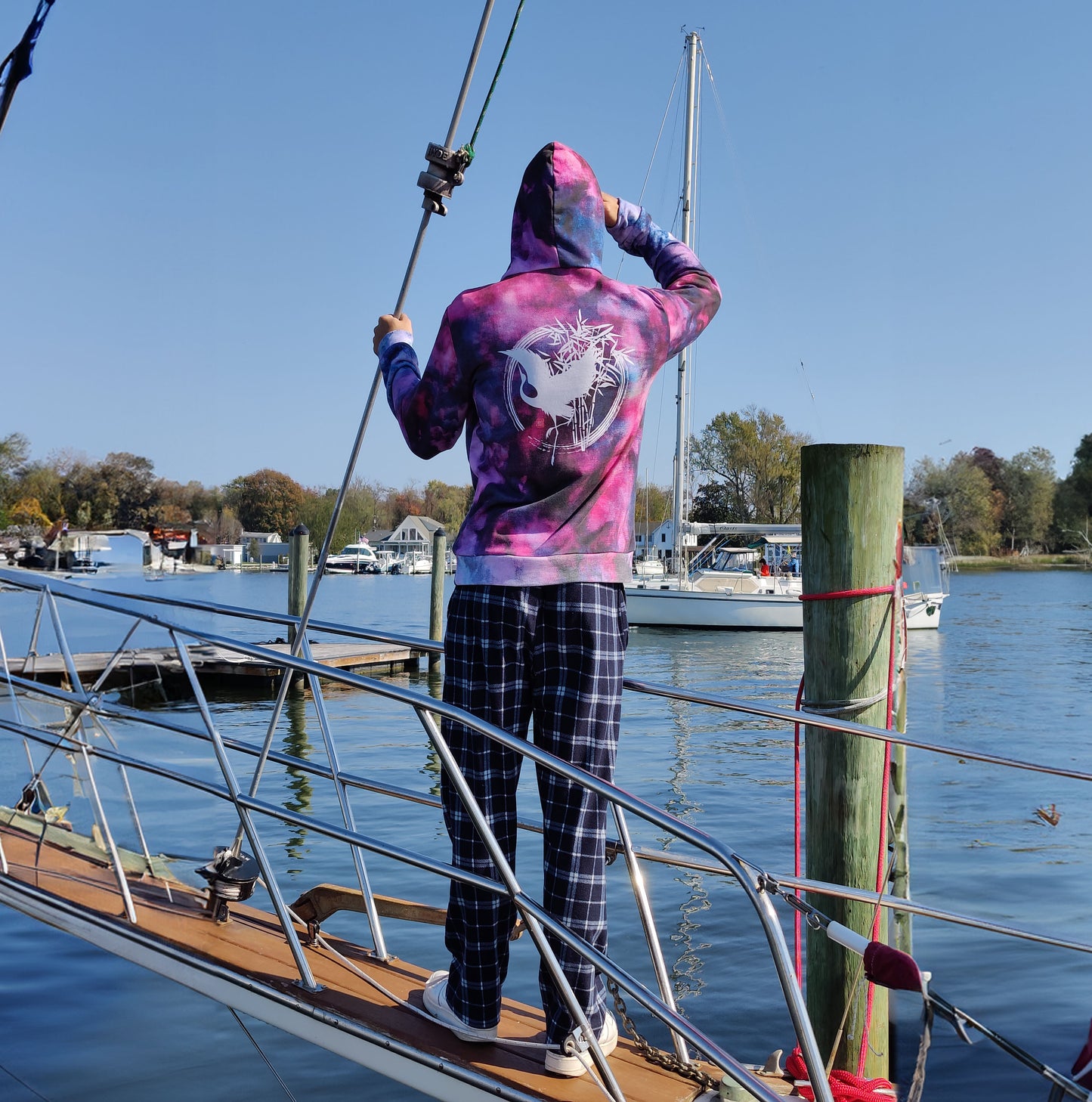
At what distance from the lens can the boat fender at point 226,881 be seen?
10.7ft

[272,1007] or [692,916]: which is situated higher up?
[272,1007]

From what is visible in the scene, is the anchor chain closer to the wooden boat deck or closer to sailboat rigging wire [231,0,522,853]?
the wooden boat deck

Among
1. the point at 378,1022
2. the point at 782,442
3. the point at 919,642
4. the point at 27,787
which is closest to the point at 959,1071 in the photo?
the point at 378,1022

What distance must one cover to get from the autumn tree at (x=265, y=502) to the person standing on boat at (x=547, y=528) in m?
128

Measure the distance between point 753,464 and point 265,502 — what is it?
249 ft

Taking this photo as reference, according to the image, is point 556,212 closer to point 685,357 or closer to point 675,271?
point 675,271

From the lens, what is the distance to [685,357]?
3128 cm

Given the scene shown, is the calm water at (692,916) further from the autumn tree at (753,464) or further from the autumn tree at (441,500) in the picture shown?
the autumn tree at (441,500)

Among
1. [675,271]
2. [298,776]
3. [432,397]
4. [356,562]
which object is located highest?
[675,271]

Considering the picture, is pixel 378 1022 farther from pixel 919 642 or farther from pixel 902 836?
pixel 919 642

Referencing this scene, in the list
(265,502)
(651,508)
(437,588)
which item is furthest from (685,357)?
(265,502)

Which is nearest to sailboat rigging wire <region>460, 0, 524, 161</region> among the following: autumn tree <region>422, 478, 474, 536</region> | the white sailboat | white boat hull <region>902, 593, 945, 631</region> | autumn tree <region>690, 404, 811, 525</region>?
the white sailboat

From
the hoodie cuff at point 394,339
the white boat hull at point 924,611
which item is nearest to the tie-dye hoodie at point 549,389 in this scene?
the hoodie cuff at point 394,339

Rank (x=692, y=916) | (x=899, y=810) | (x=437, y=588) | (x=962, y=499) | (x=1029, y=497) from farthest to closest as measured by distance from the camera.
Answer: (x=1029, y=497) < (x=962, y=499) < (x=437, y=588) < (x=692, y=916) < (x=899, y=810)
